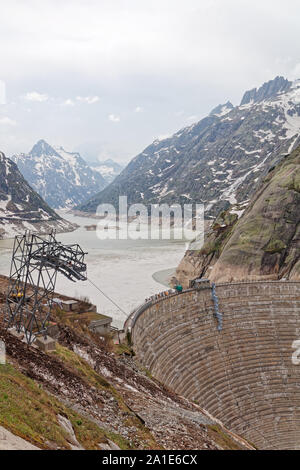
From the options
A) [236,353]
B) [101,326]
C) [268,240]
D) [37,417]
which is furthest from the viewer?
[268,240]

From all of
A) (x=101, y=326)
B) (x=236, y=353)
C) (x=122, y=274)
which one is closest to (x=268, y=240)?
(x=236, y=353)

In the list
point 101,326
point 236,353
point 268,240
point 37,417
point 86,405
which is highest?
point 268,240

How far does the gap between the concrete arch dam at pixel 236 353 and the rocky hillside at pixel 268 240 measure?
17.4 m

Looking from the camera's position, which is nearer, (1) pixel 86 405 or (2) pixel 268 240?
(1) pixel 86 405

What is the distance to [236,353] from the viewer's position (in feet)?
146

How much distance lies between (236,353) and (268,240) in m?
32.1

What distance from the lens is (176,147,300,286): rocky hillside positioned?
67.5 meters

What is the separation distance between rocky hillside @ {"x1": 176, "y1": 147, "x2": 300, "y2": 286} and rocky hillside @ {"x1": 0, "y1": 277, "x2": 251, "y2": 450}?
44.0m

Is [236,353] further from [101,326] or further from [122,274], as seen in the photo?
[122,274]

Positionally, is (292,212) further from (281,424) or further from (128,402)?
(128,402)

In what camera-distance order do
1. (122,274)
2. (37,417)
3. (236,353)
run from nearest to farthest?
(37,417) → (236,353) → (122,274)

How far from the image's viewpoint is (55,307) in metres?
39.1

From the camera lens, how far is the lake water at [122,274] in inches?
2830
